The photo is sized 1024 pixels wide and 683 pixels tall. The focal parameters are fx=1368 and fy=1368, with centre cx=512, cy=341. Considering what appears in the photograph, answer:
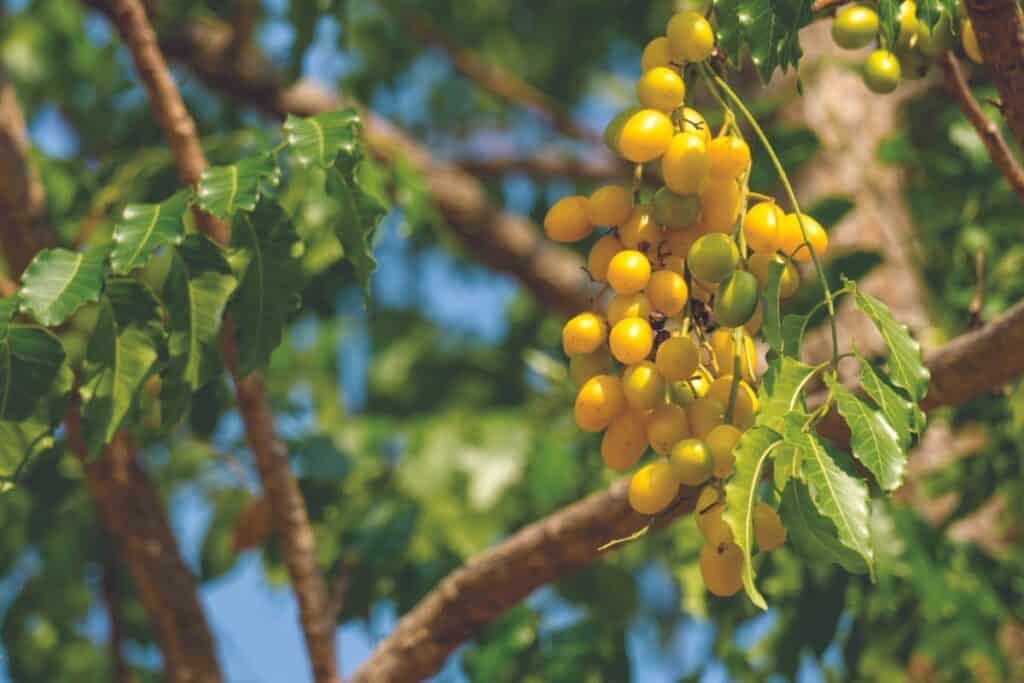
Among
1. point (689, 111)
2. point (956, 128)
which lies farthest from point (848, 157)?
point (689, 111)

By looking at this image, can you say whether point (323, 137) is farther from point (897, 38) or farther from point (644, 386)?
point (897, 38)

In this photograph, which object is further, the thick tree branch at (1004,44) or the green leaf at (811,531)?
the thick tree branch at (1004,44)

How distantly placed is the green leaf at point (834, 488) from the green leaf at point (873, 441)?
0.10 feet

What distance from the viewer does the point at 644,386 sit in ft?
4.25

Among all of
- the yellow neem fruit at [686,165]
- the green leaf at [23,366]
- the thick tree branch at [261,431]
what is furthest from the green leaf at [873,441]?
the thick tree branch at [261,431]

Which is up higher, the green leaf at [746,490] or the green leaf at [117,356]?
the green leaf at [117,356]

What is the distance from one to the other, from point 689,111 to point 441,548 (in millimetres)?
1182

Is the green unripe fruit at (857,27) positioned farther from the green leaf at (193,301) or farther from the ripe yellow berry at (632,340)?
the green leaf at (193,301)

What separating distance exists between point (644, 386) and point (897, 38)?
1.68 ft

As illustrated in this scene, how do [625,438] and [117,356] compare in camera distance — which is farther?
[117,356]

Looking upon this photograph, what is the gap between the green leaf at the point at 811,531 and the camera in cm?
119

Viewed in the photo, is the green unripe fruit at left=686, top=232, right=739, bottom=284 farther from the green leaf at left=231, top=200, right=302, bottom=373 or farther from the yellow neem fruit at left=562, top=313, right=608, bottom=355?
the green leaf at left=231, top=200, right=302, bottom=373

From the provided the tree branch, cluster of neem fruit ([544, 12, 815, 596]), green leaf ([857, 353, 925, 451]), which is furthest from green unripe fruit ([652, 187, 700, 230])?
the tree branch

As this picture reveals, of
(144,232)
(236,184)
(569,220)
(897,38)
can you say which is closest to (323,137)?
(236,184)
